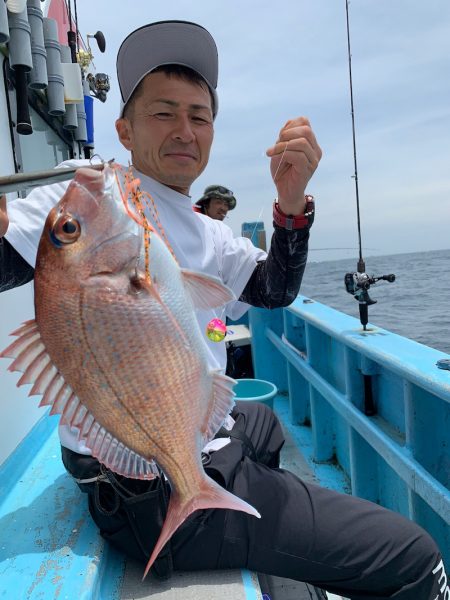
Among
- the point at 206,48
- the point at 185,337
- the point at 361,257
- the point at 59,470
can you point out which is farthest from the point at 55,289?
the point at 361,257

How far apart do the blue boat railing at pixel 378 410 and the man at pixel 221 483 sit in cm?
60

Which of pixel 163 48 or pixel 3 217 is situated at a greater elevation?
pixel 163 48

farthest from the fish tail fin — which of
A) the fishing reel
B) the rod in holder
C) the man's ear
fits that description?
the rod in holder

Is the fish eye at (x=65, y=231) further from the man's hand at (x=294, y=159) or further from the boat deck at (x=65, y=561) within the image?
the boat deck at (x=65, y=561)

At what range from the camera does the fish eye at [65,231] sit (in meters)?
0.97

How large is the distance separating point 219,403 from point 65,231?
592 mm

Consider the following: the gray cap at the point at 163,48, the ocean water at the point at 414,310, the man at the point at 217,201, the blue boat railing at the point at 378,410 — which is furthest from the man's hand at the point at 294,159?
the man at the point at 217,201

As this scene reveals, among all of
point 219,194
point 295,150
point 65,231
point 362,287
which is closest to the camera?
point 65,231

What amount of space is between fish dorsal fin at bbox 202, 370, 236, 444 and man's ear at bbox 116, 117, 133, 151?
1.08m

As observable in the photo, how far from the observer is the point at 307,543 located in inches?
64.1

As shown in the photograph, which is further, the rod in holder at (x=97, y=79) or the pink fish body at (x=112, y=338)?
the rod in holder at (x=97, y=79)

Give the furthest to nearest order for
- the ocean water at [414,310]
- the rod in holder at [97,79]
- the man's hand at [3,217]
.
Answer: the ocean water at [414,310], the rod in holder at [97,79], the man's hand at [3,217]

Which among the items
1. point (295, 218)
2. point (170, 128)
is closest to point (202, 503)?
point (295, 218)

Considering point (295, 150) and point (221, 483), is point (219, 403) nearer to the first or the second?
point (221, 483)
